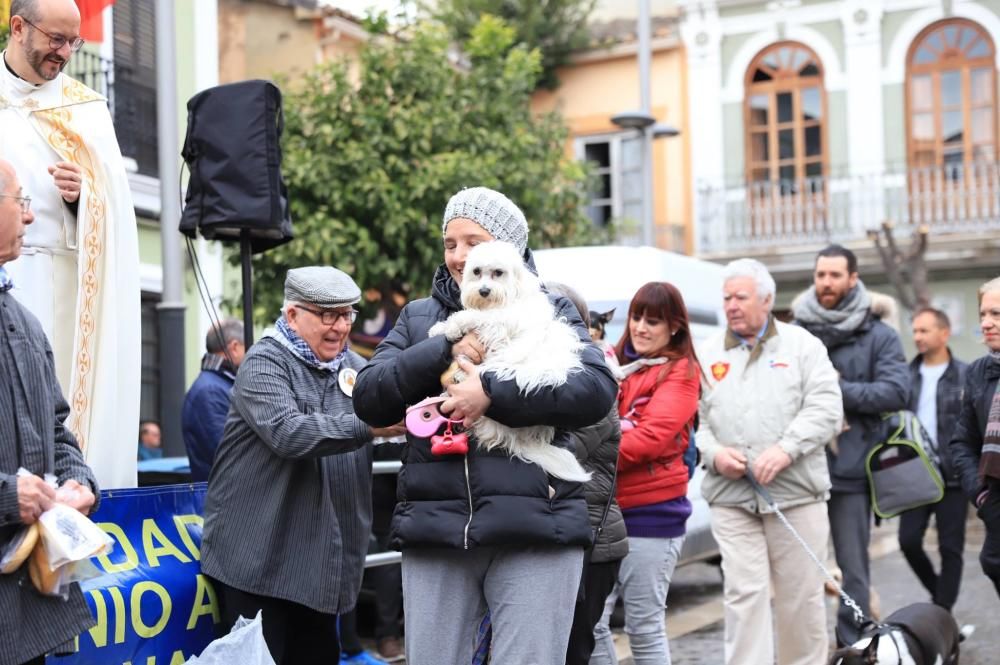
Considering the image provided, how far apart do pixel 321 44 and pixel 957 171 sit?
39.7ft

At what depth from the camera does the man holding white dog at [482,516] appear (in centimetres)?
413

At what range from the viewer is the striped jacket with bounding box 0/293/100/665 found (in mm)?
3664

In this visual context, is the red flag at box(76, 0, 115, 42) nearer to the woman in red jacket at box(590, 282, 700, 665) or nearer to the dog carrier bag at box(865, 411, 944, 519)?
the woman in red jacket at box(590, 282, 700, 665)

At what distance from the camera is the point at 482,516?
13.6 feet

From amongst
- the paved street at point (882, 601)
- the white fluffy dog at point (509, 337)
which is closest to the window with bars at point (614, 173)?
the paved street at point (882, 601)

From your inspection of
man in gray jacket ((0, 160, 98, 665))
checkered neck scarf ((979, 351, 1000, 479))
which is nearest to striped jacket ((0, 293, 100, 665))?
man in gray jacket ((0, 160, 98, 665))

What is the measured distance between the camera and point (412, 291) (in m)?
16.3

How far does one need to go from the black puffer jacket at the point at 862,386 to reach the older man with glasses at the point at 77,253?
429 centimetres

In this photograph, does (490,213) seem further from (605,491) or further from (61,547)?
(61,547)

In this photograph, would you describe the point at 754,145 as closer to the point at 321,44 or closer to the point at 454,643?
the point at 321,44

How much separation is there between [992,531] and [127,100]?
12.4 metres

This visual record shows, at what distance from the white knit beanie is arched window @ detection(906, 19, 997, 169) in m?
23.2

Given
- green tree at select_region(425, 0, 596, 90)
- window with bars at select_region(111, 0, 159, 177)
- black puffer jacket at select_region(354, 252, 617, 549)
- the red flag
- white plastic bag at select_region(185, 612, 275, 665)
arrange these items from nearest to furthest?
1. black puffer jacket at select_region(354, 252, 617, 549)
2. white plastic bag at select_region(185, 612, 275, 665)
3. the red flag
4. window with bars at select_region(111, 0, 159, 177)
5. green tree at select_region(425, 0, 596, 90)

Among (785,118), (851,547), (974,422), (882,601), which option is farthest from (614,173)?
(974,422)
